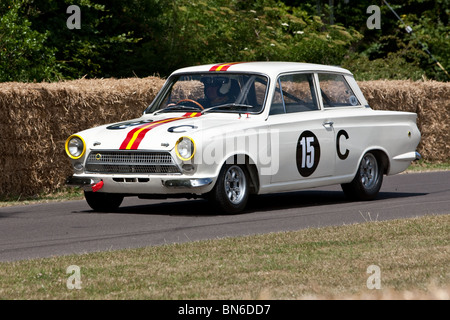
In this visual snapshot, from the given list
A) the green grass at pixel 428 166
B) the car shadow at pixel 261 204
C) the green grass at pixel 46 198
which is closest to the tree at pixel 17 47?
the green grass at pixel 46 198

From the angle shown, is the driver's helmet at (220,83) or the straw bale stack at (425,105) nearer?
the driver's helmet at (220,83)

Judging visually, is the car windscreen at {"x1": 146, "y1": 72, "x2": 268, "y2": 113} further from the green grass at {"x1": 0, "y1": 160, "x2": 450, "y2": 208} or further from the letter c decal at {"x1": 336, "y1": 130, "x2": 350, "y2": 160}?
the green grass at {"x1": 0, "y1": 160, "x2": 450, "y2": 208}

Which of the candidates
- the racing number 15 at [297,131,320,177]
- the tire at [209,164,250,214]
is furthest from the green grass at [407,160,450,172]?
the tire at [209,164,250,214]

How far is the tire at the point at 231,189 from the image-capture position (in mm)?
10773

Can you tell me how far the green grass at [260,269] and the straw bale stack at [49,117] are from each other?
20.8 ft

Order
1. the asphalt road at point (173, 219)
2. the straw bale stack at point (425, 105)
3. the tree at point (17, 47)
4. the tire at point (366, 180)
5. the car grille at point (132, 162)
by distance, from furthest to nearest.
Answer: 1. the straw bale stack at point (425, 105)
2. the tree at point (17, 47)
3. the tire at point (366, 180)
4. the car grille at point (132, 162)
5. the asphalt road at point (173, 219)

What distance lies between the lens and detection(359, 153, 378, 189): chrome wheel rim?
41.5ft

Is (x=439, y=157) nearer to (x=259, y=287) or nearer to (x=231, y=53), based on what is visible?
(x=231, y=53)

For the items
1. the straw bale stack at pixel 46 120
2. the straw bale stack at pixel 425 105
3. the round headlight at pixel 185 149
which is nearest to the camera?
the round headlight at pixel 185 149

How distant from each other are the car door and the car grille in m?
1.43

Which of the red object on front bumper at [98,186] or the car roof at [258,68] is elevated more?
the car roof at [258,68]

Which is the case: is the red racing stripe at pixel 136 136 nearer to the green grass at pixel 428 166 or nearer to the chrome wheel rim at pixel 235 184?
the chrome wheel rim at pixel 235 184

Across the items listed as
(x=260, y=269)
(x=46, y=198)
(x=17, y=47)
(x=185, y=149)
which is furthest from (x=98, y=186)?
(x=17, y=47)
